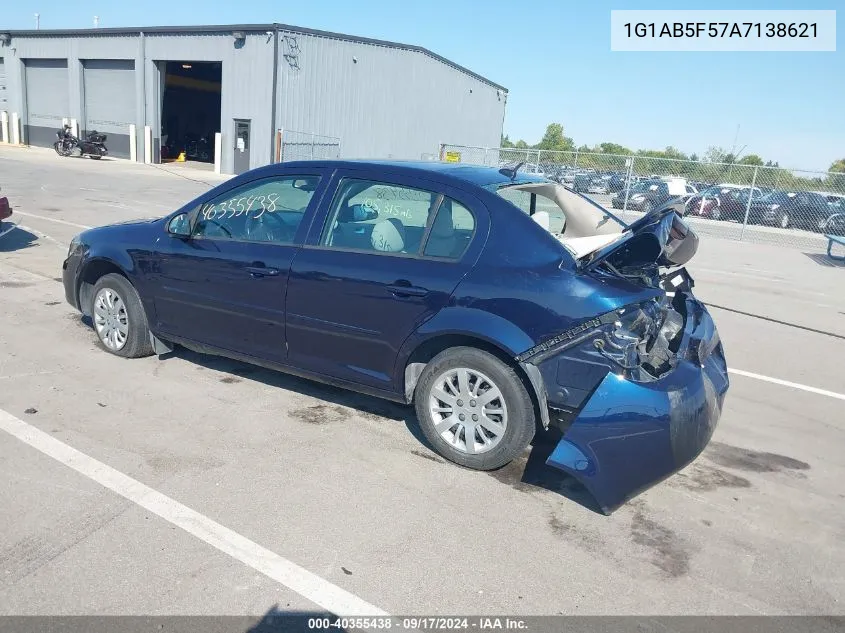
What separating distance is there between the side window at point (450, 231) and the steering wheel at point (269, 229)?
3.42ft

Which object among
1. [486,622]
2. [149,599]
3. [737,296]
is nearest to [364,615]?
[486,622]

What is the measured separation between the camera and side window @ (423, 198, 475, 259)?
3.96 meters

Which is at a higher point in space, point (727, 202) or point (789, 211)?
point (727, 202)

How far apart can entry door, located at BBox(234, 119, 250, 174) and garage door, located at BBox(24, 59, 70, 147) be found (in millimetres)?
12294

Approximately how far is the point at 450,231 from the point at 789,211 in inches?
813

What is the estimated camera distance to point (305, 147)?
96.3ft

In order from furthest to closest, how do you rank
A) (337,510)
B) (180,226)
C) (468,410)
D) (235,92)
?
(235,92) → (180,226) → (468,410) → (337,510)

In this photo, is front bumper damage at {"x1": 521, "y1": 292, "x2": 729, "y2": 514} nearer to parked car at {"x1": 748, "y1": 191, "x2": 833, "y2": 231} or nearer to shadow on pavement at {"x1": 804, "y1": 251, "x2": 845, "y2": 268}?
shadow on pavement at {"x1": 804, "y1": 251, "x2": 845, "y2": 268}

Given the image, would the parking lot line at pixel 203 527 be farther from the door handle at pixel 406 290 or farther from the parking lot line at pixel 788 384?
the parking lot line at pixel 788 384

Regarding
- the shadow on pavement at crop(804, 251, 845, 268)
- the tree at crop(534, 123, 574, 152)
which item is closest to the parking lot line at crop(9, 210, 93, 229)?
the shadow on pavement at crop(804, 251, 845, 268)

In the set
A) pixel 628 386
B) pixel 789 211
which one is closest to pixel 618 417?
pixel 628 386

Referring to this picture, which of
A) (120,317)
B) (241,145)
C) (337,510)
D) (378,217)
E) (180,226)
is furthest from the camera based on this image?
(241,145)

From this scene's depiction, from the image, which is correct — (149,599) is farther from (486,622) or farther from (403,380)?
(403,380)

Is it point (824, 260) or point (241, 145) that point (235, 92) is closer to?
point (241, 145)
